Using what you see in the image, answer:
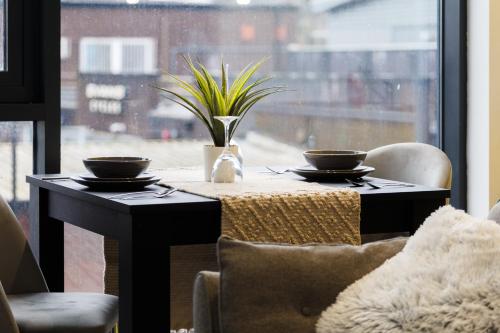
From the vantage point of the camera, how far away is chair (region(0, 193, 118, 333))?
8.09 ft

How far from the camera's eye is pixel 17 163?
3381 millimetres

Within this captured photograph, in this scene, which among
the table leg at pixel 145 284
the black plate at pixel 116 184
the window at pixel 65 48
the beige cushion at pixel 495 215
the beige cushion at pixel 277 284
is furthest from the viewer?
the window at pixel 65 48

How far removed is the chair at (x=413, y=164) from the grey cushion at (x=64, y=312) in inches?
46.4

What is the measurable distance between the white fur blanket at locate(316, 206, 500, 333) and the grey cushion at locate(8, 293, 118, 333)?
0.92 meters

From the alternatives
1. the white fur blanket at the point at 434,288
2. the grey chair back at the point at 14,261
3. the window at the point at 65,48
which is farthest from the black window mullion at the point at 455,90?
the white fur blanket at the point at 434,288

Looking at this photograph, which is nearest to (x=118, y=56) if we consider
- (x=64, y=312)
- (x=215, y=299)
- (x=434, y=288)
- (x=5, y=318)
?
(x=64, y=312)

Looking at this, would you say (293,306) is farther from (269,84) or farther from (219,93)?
(269,84)

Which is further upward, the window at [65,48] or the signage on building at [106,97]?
the window at [65,48]

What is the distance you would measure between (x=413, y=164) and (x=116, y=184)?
1.21 metres

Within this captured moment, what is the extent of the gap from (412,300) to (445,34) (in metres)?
2.71

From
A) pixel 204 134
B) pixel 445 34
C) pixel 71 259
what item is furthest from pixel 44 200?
pixel 445 34

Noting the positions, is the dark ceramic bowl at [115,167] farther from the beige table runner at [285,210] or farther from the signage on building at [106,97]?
the signage on building at [106,97]

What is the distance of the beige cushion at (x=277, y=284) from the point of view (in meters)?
1.80

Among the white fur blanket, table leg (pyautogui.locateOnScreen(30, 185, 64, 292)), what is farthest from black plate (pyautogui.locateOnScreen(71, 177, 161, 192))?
the white fur blanket
